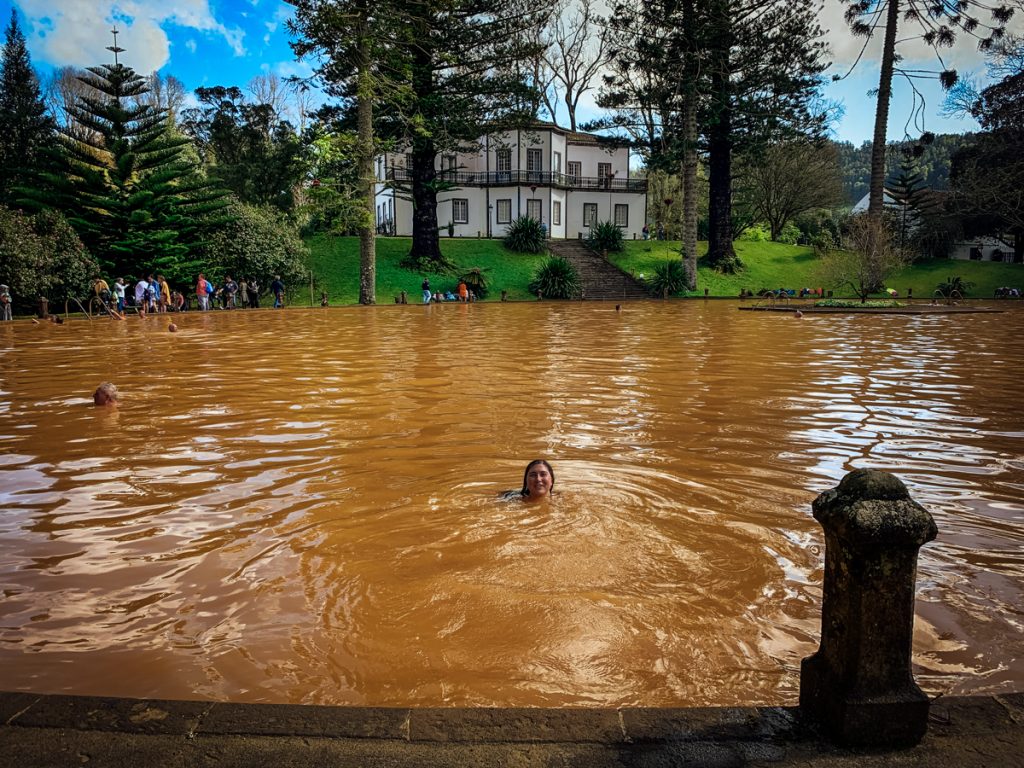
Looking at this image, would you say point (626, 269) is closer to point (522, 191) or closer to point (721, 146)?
point (721, 146)

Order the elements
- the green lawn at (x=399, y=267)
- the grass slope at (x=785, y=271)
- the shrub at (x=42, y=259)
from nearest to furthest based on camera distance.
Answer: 1. the shrub at (x=42, y=259)
2. the green lawn at (x=399, y=267)
3. the grass slope at (x=785, y=271)

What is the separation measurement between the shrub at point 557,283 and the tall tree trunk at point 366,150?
406 inches

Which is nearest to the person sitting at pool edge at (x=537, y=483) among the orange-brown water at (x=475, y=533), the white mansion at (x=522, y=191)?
the orange-brown water at (x=475, y=533)

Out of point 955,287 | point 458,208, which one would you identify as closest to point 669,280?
point 955,287

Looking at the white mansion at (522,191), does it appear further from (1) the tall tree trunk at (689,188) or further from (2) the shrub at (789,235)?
(1) the tall tree trunk at (689,188)

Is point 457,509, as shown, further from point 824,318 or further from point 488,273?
point 488,273

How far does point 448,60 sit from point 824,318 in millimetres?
21565

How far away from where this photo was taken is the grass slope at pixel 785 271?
136 feet

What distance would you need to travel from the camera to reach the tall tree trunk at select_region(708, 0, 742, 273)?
34.5 m

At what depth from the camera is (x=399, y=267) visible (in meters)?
39.7

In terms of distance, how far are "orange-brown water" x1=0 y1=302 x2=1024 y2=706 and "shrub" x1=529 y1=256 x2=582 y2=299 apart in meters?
27.8

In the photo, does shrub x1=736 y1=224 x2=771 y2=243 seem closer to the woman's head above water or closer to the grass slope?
the grass slope

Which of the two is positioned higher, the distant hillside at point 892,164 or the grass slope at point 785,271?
the distant hillside at point 892,164

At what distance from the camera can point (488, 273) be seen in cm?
4025
